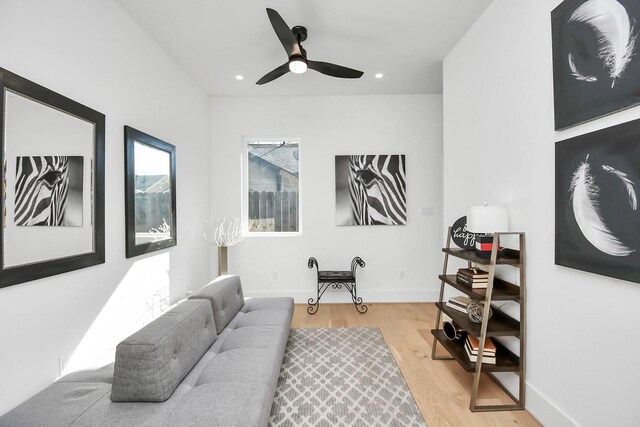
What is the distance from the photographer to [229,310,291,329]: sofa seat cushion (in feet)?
7.73

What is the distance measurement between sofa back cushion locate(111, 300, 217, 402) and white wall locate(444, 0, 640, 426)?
219cm

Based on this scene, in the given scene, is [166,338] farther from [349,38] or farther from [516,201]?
[349,38]

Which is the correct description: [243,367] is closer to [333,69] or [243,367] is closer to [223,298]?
[223,298]

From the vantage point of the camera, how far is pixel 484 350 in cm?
199

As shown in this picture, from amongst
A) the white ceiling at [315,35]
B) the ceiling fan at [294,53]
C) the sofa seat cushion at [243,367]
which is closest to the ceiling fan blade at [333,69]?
the ceiling fan at [294,53]

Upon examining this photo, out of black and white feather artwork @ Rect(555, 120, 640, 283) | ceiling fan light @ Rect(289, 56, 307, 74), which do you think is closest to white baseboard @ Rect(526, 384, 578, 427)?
black and white feather artwork @ Rect(555, 120, 640, 283)

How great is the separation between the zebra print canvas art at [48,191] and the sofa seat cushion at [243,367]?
126 cm

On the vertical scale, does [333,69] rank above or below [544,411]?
above

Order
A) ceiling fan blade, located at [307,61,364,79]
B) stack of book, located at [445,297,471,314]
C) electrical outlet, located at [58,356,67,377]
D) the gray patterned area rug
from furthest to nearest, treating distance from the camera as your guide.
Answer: ceiling fan blade, located at [307,61,364,79], stack of book, located at [445,297,471,314], the gray patterned area rug, electrical outlet, located at [58,356,67,377]

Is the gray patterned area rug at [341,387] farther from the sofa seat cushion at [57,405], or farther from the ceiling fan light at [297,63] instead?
the ceiling fan light at [297,63]

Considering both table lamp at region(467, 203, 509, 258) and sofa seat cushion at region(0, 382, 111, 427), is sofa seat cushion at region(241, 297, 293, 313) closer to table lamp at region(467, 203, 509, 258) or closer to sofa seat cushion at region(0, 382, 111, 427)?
sofa seat cushion at region(0, 382, 111, 427)

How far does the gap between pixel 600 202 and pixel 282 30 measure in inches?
87.6

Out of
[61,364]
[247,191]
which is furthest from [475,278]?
[247,191]

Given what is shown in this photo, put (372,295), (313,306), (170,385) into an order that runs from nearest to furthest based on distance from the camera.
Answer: (170,385), (313,306), (372,295)
